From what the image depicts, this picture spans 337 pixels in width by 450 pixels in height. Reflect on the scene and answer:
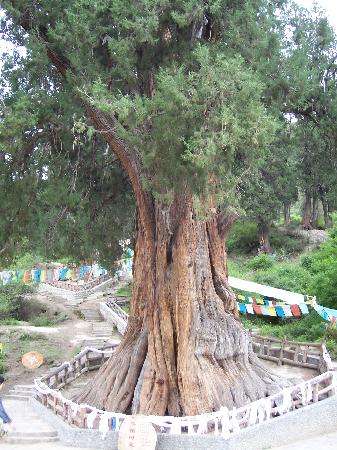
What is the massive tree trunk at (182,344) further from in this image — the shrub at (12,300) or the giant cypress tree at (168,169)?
the shrub at (12,300)

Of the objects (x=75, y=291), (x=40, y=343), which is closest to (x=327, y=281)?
(x=40, y=343)

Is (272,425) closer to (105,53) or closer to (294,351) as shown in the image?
(294,351)

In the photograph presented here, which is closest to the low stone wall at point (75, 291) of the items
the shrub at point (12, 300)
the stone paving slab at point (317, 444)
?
the shrub at point (12, 300)

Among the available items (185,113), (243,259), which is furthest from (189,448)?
(243,259)

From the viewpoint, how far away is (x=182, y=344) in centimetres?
1238

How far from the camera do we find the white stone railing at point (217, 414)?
35.4 feet

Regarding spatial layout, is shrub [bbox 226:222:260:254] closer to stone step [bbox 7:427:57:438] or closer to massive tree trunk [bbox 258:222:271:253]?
massive tree trunk [bbox 258:222:271:253]

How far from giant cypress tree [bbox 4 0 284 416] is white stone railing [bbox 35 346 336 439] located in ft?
2.31

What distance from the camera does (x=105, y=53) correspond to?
1254 cm

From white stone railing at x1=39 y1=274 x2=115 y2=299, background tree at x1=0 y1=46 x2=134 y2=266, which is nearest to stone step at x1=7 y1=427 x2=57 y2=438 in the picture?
background tree at x1=0 y1=46 x2=134 y2=266

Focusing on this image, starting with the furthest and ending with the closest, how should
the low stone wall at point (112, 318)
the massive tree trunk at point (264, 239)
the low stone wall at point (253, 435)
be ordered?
the massive tree trunk at point (264, 239) < the low stone wall at point (112, 318) < the low stone wall at point (253, 435)

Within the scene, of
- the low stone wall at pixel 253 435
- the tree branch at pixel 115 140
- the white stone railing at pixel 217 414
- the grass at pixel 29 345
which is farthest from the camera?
the grass at pixel 29 345

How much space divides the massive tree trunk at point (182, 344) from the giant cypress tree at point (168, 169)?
2 centimetres

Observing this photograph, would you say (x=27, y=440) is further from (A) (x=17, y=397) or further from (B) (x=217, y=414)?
(A) (x=17, y=397)
